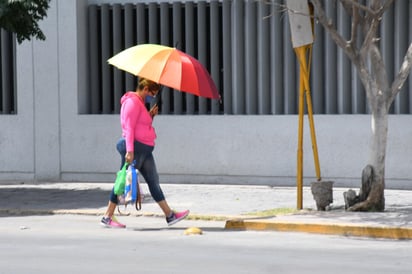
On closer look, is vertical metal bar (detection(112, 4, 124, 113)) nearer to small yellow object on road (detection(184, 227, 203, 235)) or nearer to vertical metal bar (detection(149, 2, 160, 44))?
vertical metal bar (detection(149, 2, 160, 44))

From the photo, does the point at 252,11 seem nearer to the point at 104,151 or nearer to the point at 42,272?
the point at 104,151

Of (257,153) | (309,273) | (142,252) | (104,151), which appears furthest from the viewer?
(104,151)

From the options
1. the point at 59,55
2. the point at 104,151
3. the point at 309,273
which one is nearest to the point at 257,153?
the point at 104,151

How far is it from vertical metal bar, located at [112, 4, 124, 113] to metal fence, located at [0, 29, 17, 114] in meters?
2.13

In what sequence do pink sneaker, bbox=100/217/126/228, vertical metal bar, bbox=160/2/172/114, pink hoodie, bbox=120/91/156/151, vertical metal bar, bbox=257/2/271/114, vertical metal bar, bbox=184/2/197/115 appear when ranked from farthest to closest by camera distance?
vertical metal bar, bbox=160/2/172/114 < vertical metal bar, bbox=184/2/197/115 < vertical metal bar, bbox=257/2/271/114 < pink sneaker, bbox=100/217/126/228 < pink hoodie, bbox=120/91/156/151

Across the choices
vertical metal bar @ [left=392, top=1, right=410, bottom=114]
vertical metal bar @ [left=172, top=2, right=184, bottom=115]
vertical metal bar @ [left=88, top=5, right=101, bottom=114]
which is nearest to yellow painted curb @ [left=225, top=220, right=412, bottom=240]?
vertical metal bar @ [left=392, top=1, right=410, bottom=114]

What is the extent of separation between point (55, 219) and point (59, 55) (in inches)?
251

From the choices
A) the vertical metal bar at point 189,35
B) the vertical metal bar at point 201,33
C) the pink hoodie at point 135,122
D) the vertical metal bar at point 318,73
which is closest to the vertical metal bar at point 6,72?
the vertical metal bar at point 189,35

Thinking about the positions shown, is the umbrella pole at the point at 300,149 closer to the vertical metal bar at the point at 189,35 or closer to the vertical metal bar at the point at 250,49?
the vertical metal bar at the point at 250,49

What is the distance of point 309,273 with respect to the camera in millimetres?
9727

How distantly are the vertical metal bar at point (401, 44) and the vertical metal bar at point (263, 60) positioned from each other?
2.33 m

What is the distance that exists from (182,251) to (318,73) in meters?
8.27

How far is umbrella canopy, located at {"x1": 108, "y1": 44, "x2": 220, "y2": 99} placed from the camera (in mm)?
13195

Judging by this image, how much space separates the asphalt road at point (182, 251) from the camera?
33.2 ft
